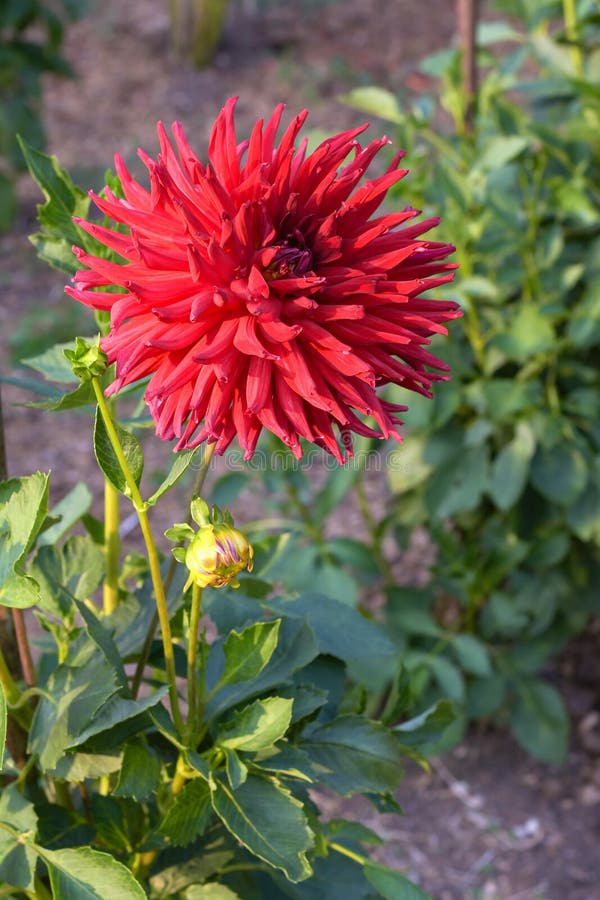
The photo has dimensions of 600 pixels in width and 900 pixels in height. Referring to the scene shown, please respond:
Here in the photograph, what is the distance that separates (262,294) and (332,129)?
3415 mm

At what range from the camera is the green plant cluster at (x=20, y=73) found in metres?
3.21

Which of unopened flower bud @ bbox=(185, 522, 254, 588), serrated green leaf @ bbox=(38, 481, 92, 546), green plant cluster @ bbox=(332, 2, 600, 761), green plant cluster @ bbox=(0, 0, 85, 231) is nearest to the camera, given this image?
unopened flower bud @ bbox=(185, 522, 254, 588)

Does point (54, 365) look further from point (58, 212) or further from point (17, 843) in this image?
point (17, 843)

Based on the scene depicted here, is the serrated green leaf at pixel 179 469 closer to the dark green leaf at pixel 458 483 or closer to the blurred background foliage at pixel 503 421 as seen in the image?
the blurred background foliage at pixel 503 421

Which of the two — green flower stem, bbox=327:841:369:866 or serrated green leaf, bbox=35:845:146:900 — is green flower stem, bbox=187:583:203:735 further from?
green flower stem, bbox=327:841:369:866

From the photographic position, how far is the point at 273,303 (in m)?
0.64

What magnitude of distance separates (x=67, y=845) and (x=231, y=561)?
1.10 feet

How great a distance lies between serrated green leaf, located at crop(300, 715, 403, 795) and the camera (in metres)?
0.81

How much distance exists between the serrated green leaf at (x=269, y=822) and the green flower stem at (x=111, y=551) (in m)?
0.23

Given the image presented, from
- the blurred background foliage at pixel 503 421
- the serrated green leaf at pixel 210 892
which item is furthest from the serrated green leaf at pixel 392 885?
the blurred background foliage at pixel 503 421

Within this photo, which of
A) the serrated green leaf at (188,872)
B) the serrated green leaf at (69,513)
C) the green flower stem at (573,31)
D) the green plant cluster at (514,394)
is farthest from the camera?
the green flower stem at (573,31)

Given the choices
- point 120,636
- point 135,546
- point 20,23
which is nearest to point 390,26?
point 20,23

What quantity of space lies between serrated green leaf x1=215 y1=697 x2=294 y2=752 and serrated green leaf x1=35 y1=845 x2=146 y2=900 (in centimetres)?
11

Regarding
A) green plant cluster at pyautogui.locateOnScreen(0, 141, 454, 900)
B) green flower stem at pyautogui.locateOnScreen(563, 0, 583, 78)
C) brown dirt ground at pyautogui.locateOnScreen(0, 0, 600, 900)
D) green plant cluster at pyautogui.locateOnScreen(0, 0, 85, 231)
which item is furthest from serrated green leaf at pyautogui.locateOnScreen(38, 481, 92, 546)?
green plant cluster at pyautogui.locateOnScreen(0, 0, 85, 231)
